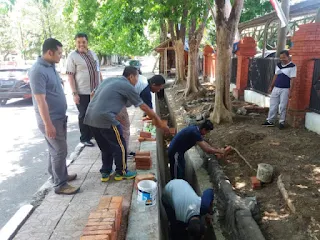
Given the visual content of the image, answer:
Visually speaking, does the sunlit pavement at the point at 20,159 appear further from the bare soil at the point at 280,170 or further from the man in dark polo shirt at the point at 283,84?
the man in dark polo shirt at the point at 283,84

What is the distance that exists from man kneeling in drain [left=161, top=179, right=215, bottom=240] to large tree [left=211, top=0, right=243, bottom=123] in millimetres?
4165

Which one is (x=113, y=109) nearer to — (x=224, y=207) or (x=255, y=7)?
(x=224, y=207)

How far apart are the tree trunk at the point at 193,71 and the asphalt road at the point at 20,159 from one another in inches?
210

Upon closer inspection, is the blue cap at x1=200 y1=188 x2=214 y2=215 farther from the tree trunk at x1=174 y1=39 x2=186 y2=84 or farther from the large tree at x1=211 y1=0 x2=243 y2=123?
the tree trunk at x1=174 y1=39 x2=186 y2=84

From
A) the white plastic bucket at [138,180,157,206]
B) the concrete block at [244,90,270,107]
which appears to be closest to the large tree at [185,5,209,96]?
the concrete block at [244,90,270,107]

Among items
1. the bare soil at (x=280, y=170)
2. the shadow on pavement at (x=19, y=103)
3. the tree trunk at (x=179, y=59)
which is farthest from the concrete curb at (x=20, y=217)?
the tree trunk at (x=179, y=59)

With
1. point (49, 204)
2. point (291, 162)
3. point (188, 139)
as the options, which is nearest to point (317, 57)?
point (291, 162)

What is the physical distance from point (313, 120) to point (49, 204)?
5.40m

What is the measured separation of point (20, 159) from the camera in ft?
18.3

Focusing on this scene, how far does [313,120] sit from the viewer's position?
235 inches

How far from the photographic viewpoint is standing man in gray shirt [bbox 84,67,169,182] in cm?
341

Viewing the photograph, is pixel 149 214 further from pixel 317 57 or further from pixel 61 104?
pixel 317 57

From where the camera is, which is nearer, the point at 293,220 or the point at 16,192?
the point at 293,220

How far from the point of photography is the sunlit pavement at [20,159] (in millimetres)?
4027
